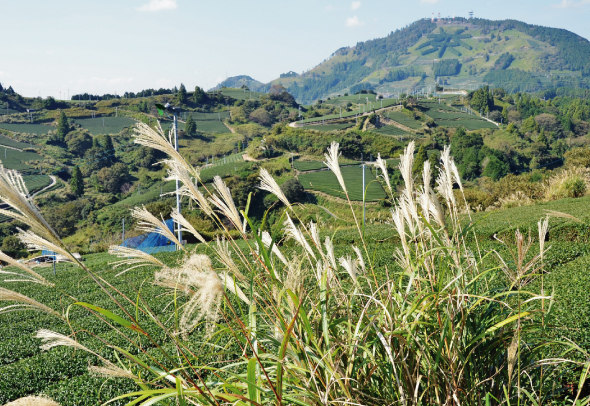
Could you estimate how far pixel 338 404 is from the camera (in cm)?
152

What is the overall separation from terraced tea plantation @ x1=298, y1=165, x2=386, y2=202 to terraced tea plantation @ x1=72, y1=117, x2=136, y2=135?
35617 millimetres

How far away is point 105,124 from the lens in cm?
6712

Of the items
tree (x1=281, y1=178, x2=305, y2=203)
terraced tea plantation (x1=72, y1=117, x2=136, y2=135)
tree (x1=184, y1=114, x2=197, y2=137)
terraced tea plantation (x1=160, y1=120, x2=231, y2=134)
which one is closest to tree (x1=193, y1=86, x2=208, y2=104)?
terraced tea plantation (x1=160, y1=120, x2=231, y2=134)

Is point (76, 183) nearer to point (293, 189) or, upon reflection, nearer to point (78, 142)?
point (78, 142)

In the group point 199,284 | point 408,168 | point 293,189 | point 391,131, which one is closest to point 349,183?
point 293,189

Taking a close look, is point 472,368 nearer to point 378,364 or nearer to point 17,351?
point 378,364

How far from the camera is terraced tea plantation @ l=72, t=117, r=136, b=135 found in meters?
63.6

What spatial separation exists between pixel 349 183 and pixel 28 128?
51.4 metres

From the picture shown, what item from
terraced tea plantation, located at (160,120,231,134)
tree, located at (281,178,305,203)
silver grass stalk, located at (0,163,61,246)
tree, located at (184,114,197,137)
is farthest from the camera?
terraced tea plantation, located at (160,120,231,134)

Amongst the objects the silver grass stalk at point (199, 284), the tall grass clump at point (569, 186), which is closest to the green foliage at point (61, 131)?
the tall grass clump at point (569, 186)

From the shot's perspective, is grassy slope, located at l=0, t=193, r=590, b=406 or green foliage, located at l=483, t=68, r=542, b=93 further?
green foliage, located at l=483, t=68, r=542, b=93

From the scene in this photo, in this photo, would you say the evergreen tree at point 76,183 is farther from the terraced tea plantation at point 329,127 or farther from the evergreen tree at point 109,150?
the terraced tea plantation at point 329,127

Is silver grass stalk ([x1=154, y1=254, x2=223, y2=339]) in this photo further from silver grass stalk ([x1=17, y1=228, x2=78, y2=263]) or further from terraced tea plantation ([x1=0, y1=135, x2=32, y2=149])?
terraced tea plantation ([x1=0, y1=135, x2=32, y2=149])

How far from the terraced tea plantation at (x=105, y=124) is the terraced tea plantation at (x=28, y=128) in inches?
189
